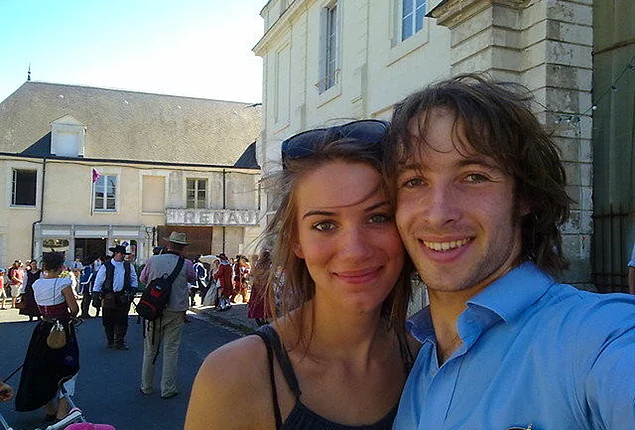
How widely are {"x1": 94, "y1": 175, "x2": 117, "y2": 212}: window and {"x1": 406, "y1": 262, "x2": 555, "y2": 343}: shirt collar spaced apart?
1118 inches

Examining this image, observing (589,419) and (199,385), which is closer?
(589,419)

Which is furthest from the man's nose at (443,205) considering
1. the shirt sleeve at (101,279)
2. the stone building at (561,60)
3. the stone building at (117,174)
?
the stone building at (117,174)

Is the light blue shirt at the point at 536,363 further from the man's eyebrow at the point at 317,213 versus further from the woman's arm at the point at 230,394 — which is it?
the man's eyebrow at the point at 317,213

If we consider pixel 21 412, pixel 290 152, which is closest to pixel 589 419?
pixel 290 152

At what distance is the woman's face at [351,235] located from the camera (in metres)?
1.56

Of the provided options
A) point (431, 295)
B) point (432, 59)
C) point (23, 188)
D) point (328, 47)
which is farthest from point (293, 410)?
point (23, 188)

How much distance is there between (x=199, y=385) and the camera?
1.43m

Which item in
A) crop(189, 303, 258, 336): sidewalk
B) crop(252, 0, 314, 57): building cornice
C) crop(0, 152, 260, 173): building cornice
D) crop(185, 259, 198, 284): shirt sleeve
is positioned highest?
crop(252, 0, 314, 57): building cornice

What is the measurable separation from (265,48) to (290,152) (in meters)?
16.7

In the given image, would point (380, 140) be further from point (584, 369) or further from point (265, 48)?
point (265, 48)

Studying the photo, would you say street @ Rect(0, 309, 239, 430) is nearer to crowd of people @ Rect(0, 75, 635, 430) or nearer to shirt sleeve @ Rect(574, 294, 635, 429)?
crowd of people @ Rect(0, 75, 635, 430)

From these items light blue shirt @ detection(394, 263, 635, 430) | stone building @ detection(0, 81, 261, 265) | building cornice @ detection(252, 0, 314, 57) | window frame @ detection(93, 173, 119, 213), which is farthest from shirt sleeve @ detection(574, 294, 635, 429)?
window frame @ detection(93, 173, 119, 213)

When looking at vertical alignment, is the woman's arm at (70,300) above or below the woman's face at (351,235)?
below

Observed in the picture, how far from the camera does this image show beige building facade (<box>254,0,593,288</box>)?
6.23 meters
